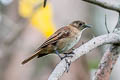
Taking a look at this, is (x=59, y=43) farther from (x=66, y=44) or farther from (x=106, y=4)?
(x=106, y=4)

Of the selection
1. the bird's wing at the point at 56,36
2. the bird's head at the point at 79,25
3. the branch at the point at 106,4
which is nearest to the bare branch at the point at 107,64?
the branch at the point at 106,4

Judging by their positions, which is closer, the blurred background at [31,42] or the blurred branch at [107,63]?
the blurred branch at [107,63]

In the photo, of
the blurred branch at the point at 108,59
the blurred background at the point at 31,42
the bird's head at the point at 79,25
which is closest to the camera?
the blurred branch at the point at 108,59

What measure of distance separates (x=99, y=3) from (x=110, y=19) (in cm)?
855

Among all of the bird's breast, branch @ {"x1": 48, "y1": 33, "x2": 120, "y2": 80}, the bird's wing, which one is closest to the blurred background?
the bird's wing

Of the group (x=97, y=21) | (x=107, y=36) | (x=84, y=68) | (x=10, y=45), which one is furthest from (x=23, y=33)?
(x=107, y=36)

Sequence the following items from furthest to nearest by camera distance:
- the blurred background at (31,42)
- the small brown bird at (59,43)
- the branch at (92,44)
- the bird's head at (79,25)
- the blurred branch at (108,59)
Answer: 1. the blurred background at (31,42)
2. the bird's head at (79,25)
3. the small brown bird at (59,43)
4. the blurred branch at (108,59)
5. the branch at (92,44)

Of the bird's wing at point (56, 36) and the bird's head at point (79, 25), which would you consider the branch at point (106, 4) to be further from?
the bird's head at point (79, 25)

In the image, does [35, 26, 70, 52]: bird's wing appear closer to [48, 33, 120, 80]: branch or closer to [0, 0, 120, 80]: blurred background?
[48, 33, 120, 80]: branch

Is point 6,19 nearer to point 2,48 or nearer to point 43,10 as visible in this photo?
point 2,48

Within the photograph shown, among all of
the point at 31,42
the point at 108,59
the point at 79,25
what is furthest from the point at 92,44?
the point at 31,42

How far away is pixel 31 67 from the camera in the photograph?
1015 centimetres

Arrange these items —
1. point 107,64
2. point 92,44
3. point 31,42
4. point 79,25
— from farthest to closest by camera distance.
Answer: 1. point 31,42
2. point 79,25
3. point 107,64
4. point 92,44

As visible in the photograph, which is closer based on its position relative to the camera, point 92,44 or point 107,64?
point 92,44
